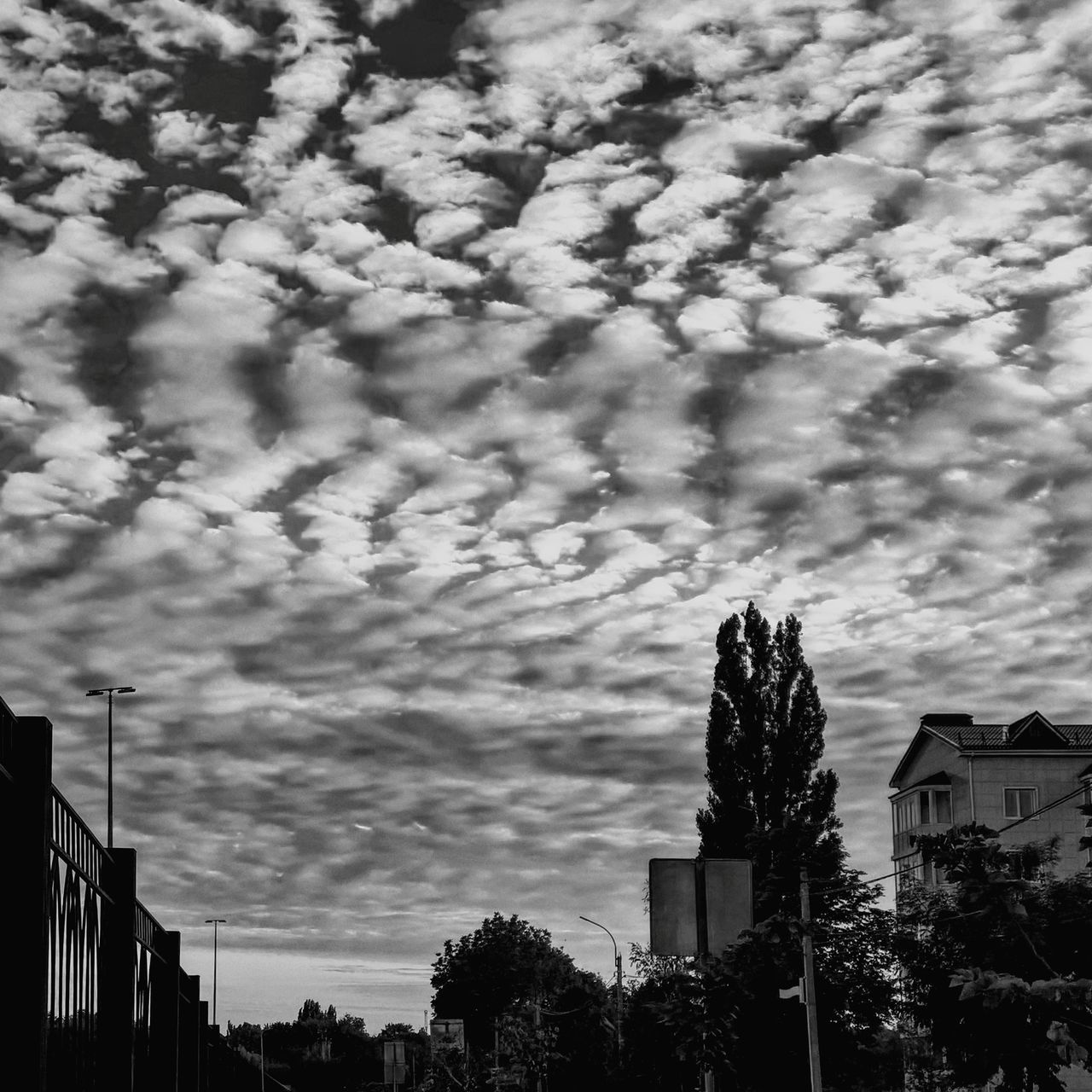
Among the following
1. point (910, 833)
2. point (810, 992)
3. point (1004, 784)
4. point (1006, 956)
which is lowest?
point (810, 992)

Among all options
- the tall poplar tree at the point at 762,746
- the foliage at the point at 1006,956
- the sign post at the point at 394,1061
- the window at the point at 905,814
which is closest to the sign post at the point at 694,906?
the foliage at the point at 1006,956

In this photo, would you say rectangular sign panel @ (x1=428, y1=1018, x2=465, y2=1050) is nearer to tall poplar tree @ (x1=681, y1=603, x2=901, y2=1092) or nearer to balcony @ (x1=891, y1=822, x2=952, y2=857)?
balcony @ (x1=891, y1=822, x2=952, y2=857)

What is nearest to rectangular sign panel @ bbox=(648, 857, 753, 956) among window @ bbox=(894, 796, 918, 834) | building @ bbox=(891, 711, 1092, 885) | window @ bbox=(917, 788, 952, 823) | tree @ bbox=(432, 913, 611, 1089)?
building @ bbox=(891, 711, 1092, 885)

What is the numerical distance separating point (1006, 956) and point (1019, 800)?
51619mm

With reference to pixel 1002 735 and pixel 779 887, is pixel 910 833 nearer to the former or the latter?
pixel 1002 735

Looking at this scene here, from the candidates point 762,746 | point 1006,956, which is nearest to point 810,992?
point 1006,956

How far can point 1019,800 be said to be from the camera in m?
79.9

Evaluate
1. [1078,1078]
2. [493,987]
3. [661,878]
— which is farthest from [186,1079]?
[493,987]

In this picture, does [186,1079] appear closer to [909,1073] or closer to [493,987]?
[909,1073]

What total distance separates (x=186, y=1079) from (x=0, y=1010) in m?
18.1

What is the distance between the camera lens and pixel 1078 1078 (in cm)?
6838

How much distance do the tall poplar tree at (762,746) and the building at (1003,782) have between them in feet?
64.2

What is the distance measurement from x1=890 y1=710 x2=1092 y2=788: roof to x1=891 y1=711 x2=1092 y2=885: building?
4 cm

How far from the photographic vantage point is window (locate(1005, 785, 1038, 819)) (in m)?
79.4
